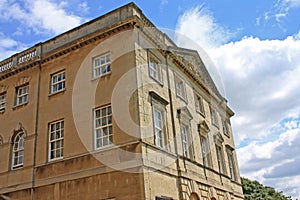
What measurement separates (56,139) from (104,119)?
3145mm

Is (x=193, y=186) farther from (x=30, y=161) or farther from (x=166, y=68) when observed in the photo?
(x=30, y=161)

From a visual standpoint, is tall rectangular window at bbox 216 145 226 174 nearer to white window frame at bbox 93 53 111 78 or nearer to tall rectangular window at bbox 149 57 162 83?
tall rectangular window at bbox 149 57 162 83

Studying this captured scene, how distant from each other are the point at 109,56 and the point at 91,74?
131 centimetres

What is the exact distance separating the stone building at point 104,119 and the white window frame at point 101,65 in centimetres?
5

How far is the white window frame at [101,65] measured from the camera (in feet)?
53.7

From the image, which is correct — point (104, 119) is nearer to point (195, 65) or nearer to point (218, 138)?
point (195, 65)

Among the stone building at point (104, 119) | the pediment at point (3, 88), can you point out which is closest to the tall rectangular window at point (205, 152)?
the stone building at point (104, 119)

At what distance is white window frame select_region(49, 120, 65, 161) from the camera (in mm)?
16359

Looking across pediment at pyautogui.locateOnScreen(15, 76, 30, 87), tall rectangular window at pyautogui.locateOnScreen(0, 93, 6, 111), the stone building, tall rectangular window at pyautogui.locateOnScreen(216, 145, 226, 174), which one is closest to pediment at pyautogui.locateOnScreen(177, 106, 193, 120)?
the stone building

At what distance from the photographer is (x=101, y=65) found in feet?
54.6

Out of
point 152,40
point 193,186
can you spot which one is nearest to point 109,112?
point 152,40

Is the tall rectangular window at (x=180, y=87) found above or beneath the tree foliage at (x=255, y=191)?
above

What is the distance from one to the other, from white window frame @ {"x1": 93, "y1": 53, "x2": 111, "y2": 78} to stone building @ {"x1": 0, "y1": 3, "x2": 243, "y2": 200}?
2.2 inches

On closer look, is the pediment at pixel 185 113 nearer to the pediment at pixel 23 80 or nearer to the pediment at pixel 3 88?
the pediment at pixel 23 80
